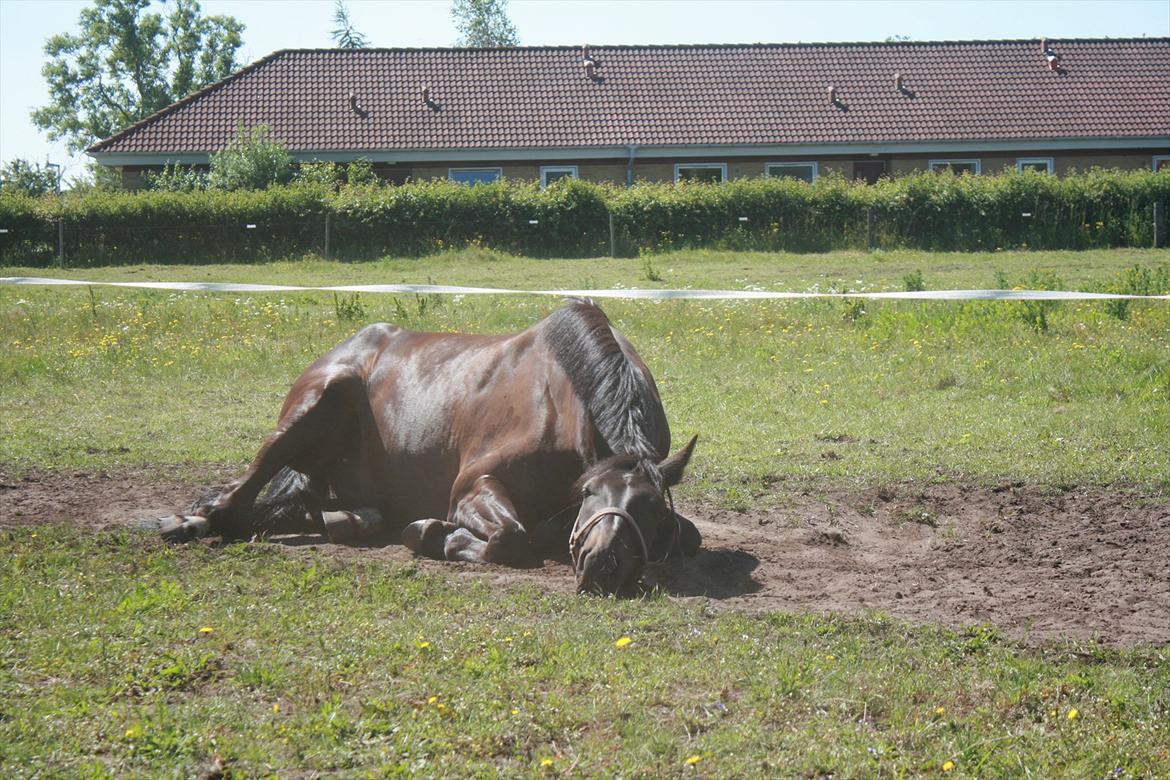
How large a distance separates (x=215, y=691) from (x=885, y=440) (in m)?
7.59

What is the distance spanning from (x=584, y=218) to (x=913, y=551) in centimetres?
2025

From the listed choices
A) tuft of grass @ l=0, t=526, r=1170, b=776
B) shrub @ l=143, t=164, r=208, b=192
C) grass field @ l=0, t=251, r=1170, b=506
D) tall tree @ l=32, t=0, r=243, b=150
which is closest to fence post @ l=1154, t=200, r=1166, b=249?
grass field @ l=0, t=251, r=1170, b=506

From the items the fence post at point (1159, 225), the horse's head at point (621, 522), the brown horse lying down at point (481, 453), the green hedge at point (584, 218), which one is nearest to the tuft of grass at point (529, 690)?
the horse's head at point (621, 522)

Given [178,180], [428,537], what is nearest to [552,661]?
[428,537]

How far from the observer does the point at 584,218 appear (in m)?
27.0

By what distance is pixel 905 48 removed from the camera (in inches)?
1586

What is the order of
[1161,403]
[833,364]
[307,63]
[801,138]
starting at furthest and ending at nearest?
[307,63] → [801,138] → [833,364] → [1161,403]

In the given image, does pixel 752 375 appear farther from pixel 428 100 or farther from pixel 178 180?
pixel 428 100

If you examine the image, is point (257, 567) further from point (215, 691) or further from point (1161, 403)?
point (1161, 403)

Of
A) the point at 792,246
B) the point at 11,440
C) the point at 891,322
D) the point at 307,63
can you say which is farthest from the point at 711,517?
the point at 307,63

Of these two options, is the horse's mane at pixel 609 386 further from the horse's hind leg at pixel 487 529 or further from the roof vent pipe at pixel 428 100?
the roof vent pipe at pixel 428 100

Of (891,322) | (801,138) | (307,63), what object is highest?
(307,63)

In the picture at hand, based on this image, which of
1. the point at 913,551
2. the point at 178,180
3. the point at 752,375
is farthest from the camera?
the point at 178,180

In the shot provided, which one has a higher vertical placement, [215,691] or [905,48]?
[905,48]
